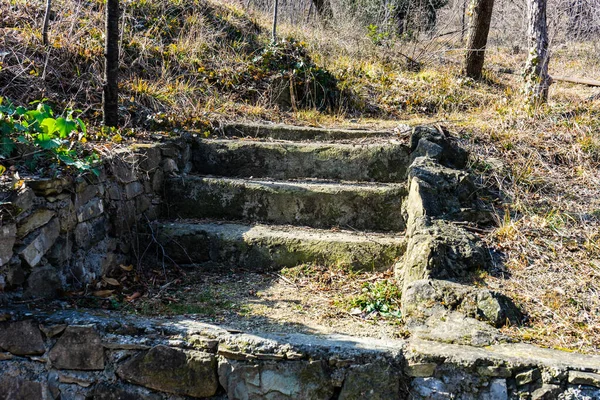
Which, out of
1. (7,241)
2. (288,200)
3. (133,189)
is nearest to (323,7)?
(288,200)

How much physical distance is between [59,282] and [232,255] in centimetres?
119

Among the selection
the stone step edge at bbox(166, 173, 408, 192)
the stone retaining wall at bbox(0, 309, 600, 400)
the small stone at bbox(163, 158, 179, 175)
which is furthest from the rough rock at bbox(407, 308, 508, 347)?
the small stone at bbox(163, 158, 179, 175)

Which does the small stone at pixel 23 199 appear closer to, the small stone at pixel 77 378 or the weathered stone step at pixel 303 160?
the small stone at pixel 77 378

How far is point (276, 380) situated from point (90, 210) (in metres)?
A: 1.70

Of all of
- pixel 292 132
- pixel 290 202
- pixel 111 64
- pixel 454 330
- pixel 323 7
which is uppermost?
pixel 323 7

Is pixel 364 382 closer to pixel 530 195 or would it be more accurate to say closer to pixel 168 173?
pixel 530 195

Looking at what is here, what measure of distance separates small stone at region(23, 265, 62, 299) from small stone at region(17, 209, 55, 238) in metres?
0.23

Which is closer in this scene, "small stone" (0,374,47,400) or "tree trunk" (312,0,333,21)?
"small stone" (0,374,47,400)

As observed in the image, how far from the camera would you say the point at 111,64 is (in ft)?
13.4

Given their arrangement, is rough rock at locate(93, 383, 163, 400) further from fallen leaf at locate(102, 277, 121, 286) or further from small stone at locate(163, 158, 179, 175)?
small stone at locate(163, 158, 179, 175)

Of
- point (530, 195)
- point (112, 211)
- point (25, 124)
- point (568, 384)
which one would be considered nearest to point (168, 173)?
point (112, 211)

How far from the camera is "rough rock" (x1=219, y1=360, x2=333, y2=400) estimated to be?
2385 mm

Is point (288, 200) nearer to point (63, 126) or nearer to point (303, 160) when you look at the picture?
point (303, 160)

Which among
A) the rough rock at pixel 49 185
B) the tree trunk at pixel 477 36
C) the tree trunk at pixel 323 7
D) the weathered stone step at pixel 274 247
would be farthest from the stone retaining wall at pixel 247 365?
the tree trunk at pixel 323 7
